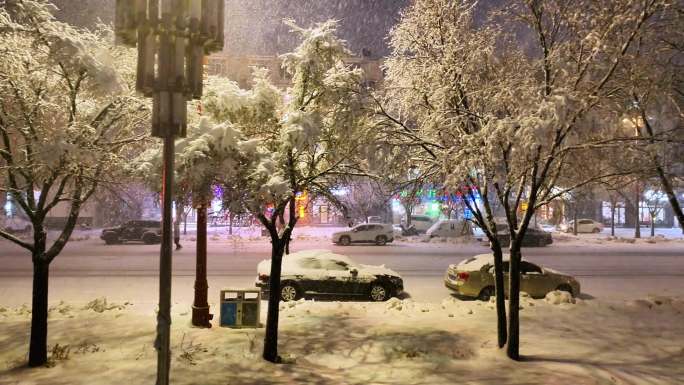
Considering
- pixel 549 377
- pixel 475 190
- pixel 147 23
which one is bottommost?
pixel 549 377

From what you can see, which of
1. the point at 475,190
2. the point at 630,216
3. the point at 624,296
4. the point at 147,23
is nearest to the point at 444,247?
the point at 624,296

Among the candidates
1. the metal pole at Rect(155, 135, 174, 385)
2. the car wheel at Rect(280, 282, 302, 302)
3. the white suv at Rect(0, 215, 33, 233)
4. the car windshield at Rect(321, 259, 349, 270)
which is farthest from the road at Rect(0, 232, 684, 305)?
the white suv at Rect(0, 215, 33, 233)

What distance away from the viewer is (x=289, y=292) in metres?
14.1

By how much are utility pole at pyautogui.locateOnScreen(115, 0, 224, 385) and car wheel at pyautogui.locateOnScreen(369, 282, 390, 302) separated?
30.2 ft

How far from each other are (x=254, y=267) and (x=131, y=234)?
15267mm

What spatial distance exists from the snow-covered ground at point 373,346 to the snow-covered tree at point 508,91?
116cm

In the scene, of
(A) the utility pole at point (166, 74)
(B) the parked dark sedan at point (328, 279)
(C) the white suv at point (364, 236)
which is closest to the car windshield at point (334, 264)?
(B) the parked dark sedan at point (328, 279)

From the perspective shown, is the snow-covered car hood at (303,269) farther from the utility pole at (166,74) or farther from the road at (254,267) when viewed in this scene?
the utility pole at (166,74)

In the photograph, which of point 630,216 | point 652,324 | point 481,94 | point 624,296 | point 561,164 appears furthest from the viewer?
point 630,216

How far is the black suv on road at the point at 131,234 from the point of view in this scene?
3197 cm

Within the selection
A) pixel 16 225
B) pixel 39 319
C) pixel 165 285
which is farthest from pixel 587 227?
pixel 165 285

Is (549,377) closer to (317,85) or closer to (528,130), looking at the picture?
(528,130)

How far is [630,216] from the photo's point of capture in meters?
59.8

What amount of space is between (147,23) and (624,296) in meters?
15.3
